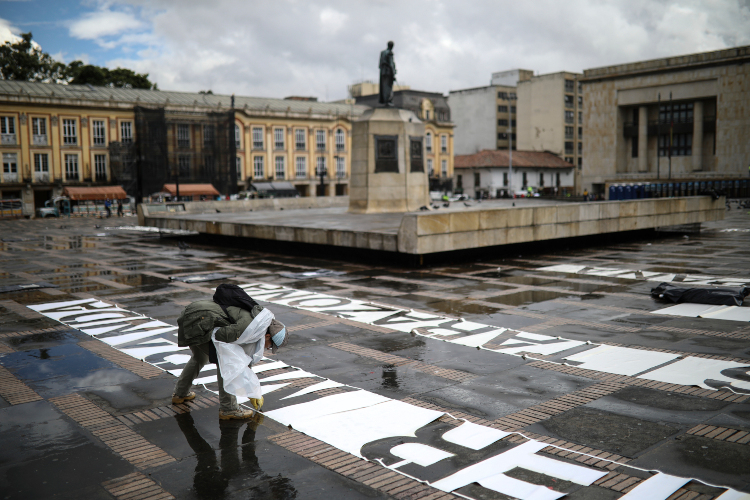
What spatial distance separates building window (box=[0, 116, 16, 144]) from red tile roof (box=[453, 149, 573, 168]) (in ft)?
154

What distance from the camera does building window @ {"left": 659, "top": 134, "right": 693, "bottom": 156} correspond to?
63219mm

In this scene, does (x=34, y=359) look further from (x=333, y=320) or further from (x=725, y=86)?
(x=725, y=86)

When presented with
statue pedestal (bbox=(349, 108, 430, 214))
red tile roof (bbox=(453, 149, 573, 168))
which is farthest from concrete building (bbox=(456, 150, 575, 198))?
statue pedestal (bbox=(349, 108, 430, 214))

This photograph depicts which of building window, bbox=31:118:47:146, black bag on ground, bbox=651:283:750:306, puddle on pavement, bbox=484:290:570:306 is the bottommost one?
puddle on pavement, bbox=484:290:570:306

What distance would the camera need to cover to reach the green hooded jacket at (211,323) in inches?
218

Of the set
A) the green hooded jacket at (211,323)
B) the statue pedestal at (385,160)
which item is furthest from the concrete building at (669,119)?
the green hooded jacket at (211,323)

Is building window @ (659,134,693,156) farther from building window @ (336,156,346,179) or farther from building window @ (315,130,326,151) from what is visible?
building window @ (315,130,326,151)

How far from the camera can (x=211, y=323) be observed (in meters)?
5.55

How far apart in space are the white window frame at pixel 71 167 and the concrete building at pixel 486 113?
168 ft

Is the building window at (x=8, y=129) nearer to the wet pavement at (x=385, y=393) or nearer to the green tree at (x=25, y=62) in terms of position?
the green tree at (x=25, y=62)

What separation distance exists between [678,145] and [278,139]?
134 feet

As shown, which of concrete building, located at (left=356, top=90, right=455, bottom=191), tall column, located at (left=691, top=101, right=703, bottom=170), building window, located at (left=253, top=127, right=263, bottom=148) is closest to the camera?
tall column, located at (left=691, top=101, right=703, bottom=170)

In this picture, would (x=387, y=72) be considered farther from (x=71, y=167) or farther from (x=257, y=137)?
(x=257, y=137)

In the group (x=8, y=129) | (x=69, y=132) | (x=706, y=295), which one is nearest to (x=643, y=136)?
(x=69, y=132)
